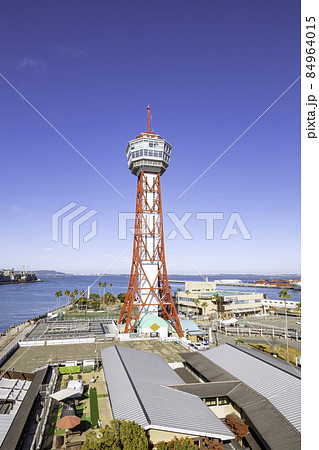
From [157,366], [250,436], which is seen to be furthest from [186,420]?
[157,366]

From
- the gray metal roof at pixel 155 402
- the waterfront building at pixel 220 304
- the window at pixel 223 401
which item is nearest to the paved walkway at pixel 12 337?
the gray metal roof at pixel 155 402

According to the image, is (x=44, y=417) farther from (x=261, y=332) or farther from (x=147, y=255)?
(x=261, y=332)

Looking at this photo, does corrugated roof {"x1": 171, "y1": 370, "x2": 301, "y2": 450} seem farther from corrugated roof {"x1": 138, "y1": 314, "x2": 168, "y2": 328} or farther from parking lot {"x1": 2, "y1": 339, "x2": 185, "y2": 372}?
corrugated roof {"x1": 138, "y1": 314, "x2": 168, "y2": 328}

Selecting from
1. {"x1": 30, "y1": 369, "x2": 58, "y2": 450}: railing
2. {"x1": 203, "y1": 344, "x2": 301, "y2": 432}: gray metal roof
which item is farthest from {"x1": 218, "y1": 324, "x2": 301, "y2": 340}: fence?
{"x1": 30, "y1": 369, "x2": 58, "y2": 450}: railing

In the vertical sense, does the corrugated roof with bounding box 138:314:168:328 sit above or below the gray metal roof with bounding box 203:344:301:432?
below

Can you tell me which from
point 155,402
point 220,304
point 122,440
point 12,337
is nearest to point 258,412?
point 155,402

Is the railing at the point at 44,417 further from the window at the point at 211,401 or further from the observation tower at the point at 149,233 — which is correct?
the observation tower at the point at 149,233
